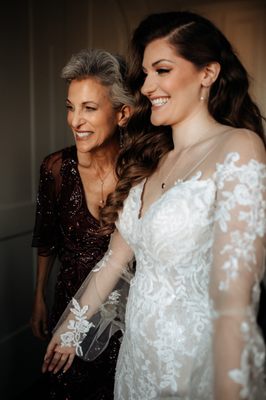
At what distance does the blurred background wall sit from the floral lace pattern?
1.29 m

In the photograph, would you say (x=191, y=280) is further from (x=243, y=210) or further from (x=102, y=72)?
(x=102, y=72)

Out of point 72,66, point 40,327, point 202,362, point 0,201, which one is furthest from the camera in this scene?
point 0,201

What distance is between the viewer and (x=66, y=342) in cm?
156

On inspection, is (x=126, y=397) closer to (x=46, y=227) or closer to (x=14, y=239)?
(x=46, y=227)

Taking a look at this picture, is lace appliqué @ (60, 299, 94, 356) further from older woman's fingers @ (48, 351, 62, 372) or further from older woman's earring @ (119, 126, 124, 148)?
older woman's earring @ (119, 126, 124, 148)

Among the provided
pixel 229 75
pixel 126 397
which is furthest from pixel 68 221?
pixel 229 75

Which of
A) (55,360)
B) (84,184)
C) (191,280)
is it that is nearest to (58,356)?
(55,360)

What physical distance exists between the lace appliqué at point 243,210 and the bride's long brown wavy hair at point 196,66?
313 millimetres

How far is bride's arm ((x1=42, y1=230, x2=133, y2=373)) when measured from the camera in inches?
61.4

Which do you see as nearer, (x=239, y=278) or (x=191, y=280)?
(x=239, y=278)

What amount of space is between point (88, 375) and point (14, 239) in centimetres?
106

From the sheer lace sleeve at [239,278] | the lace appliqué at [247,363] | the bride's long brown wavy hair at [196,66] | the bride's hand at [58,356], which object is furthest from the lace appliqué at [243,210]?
the bride's hand at [58,356]

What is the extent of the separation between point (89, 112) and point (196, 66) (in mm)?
573

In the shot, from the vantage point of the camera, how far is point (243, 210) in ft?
3.54
